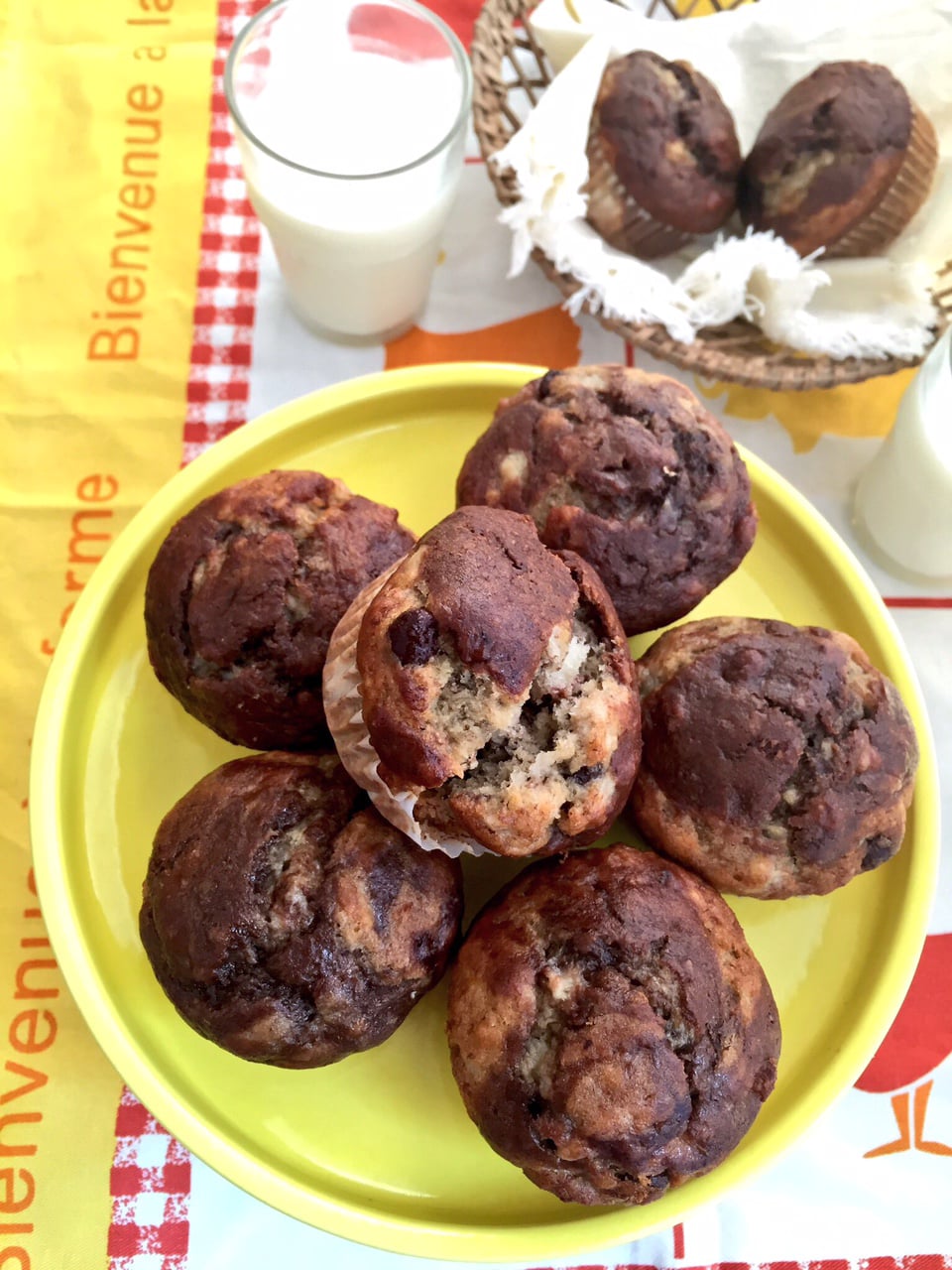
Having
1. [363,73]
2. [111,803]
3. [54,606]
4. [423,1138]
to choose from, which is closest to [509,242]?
[363,73]

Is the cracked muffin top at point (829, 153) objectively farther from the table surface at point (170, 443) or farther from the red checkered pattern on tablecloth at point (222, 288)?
the red checkered pattern on tablecloth at point (222, 288)

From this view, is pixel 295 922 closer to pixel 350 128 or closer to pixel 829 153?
pixel 350 128

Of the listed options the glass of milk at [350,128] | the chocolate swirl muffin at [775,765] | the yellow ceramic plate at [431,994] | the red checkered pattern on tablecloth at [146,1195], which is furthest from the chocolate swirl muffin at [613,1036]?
the glass of milk at [350,128]

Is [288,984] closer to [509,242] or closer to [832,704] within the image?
[832,704]

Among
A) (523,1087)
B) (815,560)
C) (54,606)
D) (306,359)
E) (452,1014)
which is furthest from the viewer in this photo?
(306,359)

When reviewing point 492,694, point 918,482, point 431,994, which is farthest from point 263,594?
point 918,482

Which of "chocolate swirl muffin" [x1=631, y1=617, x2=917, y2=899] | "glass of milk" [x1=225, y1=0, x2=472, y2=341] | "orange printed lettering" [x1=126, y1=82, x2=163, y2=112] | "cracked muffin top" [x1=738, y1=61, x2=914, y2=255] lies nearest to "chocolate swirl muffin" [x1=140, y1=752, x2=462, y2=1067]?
"chocolate swirl muffin" [x1=631, y1=617, x2=917, y2=899]

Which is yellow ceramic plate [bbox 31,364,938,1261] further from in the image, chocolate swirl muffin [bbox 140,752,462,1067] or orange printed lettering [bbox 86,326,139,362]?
orange printed lettering [bbox 86,326,139,362]
